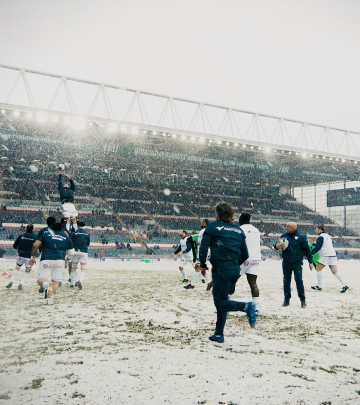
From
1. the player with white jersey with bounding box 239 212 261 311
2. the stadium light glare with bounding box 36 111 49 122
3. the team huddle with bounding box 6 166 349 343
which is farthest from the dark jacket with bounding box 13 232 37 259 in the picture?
the stadium light glare with bounding box 36 111 49 122

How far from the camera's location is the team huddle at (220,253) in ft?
16.5

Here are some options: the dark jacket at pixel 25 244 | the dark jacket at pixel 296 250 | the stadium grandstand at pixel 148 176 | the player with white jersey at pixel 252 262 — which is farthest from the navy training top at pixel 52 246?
the stadium grandstand at pixel 148 176

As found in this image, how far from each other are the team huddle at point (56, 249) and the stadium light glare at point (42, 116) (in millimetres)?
18962

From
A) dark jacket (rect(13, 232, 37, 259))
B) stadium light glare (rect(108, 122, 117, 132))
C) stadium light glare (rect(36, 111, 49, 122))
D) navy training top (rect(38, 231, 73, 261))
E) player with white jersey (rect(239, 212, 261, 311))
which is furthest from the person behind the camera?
stadium light glare (rect(108, 122, 117, 132))

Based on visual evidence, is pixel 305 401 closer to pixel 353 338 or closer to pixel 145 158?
pixel 353 338

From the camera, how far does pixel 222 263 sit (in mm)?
5000

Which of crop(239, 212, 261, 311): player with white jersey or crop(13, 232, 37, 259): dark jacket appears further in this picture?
crop(13, 232, 37, 259): dark jacket

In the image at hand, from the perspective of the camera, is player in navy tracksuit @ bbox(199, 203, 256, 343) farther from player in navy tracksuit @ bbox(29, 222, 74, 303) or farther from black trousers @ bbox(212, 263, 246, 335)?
→ player in navy tracksuit @ bbox(29, 222, 74, 303)

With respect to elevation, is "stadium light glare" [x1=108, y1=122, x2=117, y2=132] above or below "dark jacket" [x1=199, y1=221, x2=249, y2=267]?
above

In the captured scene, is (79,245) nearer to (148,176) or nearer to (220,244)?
(220,244)

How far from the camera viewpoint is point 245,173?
1700 inches

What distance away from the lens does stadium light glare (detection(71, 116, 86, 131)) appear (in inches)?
1121

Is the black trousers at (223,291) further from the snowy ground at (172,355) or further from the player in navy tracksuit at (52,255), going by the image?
the player in navy tracksuit at (52,255)

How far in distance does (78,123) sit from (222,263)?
2637 cm
